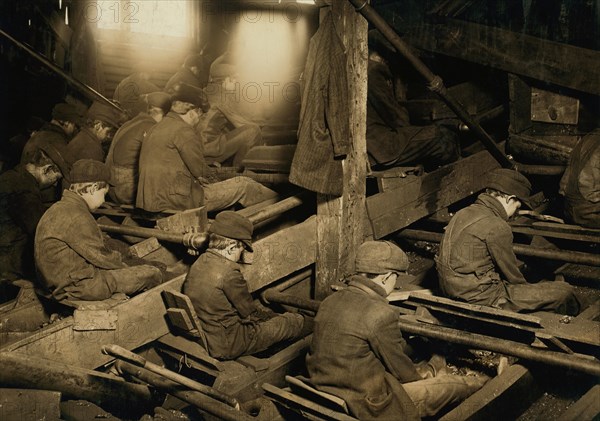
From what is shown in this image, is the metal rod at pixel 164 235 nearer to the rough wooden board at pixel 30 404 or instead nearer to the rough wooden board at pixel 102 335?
the rough wooden board at pixel 102 335

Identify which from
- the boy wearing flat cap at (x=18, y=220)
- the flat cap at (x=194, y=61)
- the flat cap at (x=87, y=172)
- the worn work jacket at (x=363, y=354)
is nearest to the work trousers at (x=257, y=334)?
the worn work jacket at (x=363, y=354)

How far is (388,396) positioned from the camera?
4.12 m

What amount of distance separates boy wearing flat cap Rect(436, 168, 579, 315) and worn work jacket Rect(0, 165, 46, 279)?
183 inches

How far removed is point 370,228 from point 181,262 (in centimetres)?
211

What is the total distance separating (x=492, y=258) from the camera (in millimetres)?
5688

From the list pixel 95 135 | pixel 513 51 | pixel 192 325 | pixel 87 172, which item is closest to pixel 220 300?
pixel 192 325

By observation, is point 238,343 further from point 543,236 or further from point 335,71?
point 543,236

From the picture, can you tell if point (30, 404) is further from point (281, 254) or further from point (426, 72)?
point (426, 72)

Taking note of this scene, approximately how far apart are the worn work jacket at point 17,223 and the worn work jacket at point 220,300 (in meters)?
2.72

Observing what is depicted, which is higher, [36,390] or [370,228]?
[370,228]

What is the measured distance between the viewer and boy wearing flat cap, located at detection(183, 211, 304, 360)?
5473 mm

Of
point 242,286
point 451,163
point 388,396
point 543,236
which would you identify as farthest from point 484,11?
point 388,396

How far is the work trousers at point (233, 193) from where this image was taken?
25.1 ft

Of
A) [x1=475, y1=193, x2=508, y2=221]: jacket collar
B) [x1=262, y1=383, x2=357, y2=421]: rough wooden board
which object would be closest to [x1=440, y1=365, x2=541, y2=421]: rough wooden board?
[x1=262, y1=383, x2=357, y2=421]: rough wooden board
